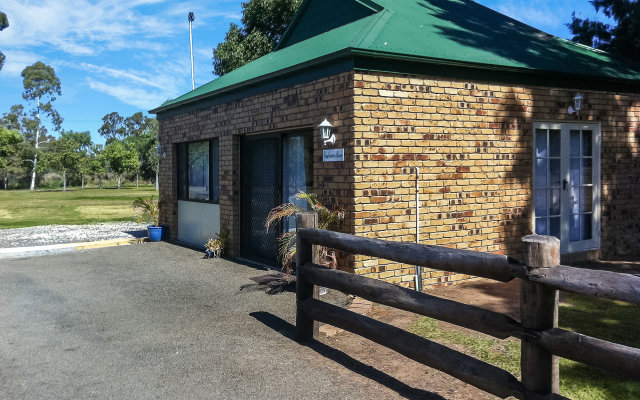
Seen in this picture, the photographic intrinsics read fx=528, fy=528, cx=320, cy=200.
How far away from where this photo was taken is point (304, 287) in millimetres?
5234

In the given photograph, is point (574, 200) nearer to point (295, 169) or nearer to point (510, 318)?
point (295, 169)

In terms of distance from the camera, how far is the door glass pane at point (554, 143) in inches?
342

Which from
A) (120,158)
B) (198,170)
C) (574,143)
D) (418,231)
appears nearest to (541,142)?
(574,143)

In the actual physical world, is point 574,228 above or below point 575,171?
below

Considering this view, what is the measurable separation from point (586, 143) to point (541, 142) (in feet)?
3.56

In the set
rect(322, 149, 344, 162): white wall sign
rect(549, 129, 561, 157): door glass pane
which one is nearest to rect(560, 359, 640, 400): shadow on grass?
rect(322, 149, 344, 162): white wall sign

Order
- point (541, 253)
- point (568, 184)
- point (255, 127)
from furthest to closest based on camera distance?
point (255, 127) < point (568, 184) < point (541, 253)

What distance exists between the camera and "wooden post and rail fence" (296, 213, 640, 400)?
2.90 m

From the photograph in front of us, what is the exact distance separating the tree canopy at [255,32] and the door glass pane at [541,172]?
14319 millimetres

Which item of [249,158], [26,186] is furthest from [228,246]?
[26,186]

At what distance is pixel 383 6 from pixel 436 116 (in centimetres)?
284

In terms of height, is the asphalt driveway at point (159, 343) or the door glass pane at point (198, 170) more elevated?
the door glass pane at point (198, 170)

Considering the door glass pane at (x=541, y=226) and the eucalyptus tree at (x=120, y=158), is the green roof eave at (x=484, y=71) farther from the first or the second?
the eucalyptus tree at (x=120, y=158)

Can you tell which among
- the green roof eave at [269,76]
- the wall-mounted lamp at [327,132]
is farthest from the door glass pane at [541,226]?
the green roof eave at [269,76]
